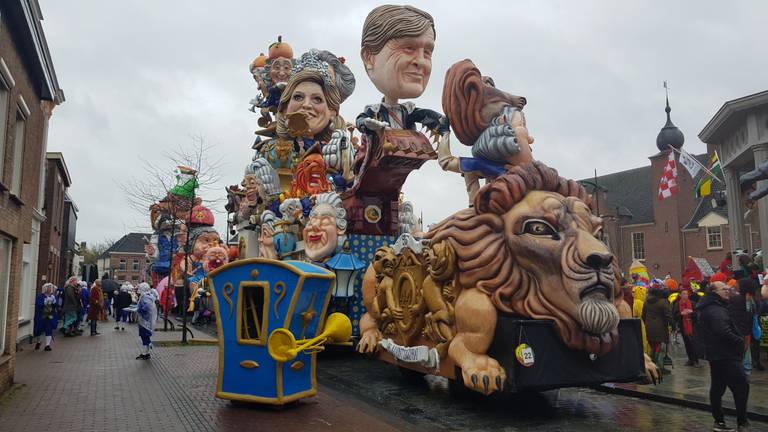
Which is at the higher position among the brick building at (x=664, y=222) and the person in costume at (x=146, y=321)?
the brick building at (x=664, y=222)

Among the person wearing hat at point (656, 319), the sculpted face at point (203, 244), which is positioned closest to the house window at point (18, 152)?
the person wearing hat at point (656, 319)

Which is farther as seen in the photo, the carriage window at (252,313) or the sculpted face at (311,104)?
the sculpted face at (311,104)

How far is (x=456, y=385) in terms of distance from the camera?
848 cm

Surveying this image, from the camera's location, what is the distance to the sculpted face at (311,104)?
1529 centimetres

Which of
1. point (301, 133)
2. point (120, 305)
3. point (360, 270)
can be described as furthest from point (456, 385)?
point (120, 305)

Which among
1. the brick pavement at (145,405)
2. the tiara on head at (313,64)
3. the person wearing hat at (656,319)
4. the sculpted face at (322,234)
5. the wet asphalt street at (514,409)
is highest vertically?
the tiara on head at (313,64)

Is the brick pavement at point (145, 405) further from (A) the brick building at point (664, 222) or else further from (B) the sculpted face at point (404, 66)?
(A) the brick building at point (664, 222)

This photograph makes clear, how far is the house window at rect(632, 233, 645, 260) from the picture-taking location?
45931 mm

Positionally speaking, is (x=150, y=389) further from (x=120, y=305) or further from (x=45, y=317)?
(x=120, y=305)

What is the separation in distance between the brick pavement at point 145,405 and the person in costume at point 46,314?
2.34 metres

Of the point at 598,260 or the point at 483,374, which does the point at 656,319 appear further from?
the point at 483,374

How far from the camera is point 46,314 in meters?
14.3


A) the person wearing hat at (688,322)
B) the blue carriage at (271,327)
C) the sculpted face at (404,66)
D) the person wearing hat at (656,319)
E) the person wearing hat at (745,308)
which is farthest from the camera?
the person wearing hat at (688,322)

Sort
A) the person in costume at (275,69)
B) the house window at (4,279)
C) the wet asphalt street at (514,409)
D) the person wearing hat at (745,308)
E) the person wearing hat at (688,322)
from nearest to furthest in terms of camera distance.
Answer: the wet asphalt street at (514,409)
the house window at (4,279)
the person wearing hat at (745,308)
the person wearing hat at (688,322)
the person in costume at (275,69)
